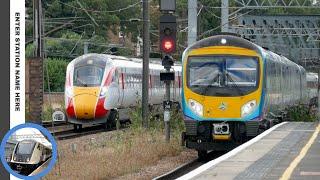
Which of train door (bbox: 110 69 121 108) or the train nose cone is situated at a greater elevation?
train door (bbox: 110 69 121 108)

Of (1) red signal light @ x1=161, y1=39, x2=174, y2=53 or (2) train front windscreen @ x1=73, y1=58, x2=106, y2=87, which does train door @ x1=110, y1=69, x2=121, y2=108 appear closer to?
(2) train front windscreen @ x1=73, y1=58, x2=106, y2=87

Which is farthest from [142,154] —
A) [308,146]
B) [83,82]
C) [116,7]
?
[116,7]

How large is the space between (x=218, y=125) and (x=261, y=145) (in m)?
2.44

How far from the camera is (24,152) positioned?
6.76m

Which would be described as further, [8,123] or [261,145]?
[261,145]

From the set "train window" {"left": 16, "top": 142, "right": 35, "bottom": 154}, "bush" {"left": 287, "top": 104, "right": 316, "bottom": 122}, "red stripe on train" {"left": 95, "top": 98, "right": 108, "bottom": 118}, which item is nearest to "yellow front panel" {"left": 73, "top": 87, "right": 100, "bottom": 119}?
"red stripe on train" {"left": 95, "top": 98, "right": 108, "bottom": 118}

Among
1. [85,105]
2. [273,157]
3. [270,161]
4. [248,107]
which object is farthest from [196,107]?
[85,105]

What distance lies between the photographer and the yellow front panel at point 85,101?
1238 inches

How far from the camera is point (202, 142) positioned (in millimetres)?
19625

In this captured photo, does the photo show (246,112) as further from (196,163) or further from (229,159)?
(229,159)

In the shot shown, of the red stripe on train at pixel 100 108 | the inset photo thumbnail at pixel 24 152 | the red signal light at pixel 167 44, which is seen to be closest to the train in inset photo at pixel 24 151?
the inset photo thumbnail at pixel 24 152

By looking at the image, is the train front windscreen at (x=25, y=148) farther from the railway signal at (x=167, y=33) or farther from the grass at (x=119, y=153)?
the railway signal at (x=167, y=33)

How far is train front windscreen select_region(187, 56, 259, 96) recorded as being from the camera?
1991 cm

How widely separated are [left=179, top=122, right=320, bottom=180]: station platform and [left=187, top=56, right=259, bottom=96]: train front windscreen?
1483 millimetres
